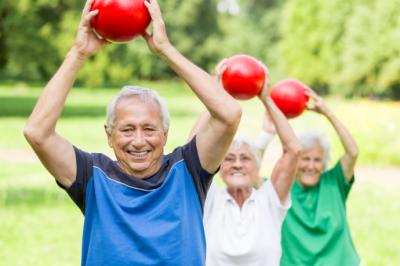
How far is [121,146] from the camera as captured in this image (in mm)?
3371

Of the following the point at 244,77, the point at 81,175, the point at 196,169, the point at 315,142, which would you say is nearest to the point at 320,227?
the point at 315,142

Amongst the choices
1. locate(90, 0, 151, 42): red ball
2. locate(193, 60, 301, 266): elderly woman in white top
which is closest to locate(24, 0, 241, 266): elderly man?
locate(90, 0, 151, 42): red ball

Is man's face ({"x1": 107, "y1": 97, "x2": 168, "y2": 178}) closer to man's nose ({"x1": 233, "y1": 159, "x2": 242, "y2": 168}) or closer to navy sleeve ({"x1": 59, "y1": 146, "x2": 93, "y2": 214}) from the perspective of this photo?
navy sleeve ({"x1": 59, "y1": 146, "x2": 93, "y2": 214})

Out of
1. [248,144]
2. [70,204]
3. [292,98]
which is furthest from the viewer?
[70,204]

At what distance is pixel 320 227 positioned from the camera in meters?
5.46

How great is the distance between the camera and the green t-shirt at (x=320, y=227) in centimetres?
535

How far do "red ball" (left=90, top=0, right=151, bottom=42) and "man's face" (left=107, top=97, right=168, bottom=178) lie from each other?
0.41 m

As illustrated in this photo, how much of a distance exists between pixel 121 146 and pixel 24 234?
258 inches

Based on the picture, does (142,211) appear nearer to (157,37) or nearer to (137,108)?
(137,108)

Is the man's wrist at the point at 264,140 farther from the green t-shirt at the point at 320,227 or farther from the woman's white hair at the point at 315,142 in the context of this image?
the green t-shirt at the point at 320,227

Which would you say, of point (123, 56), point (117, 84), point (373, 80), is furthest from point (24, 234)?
point (117, 84)

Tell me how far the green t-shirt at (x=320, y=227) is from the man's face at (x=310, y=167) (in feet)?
0.17

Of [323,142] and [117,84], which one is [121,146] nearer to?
[323,142]

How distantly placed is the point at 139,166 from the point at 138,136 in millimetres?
134
